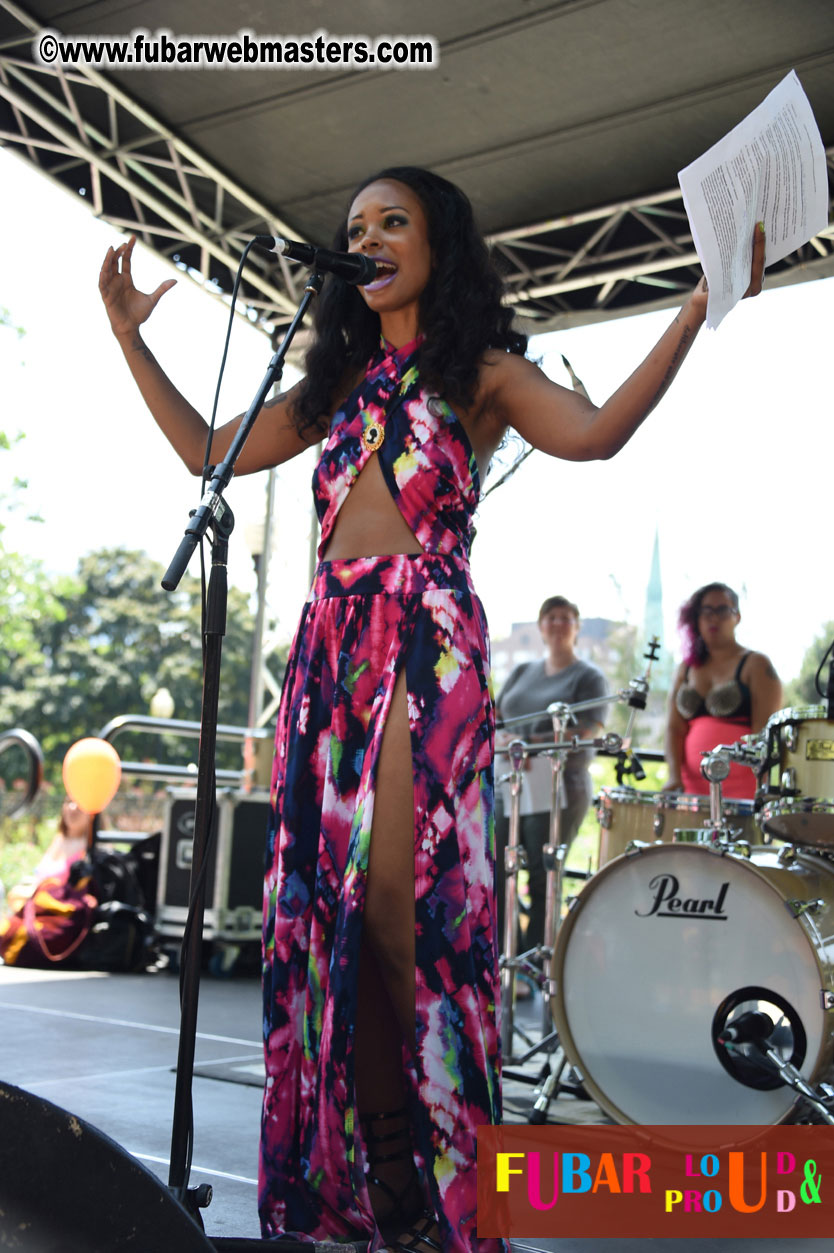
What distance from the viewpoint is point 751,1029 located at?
258 centimetres

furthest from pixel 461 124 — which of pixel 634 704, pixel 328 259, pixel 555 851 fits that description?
pixel 328 259

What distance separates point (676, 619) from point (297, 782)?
2.89m

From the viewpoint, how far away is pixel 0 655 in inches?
1240

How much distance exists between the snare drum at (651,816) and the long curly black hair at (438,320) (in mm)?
1702

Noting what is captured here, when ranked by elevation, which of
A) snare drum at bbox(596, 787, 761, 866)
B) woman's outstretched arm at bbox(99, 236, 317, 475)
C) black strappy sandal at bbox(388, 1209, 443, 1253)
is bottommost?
black strappy sandal at bbox(388, 1209, 443, 1253)

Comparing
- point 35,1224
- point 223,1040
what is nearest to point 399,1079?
point 35,1224

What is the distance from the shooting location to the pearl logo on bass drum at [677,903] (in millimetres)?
2748

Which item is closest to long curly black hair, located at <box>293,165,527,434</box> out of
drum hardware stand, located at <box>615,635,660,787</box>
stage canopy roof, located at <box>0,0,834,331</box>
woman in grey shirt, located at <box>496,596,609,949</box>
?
drum hardware stand, located at <box>615,635,660,787</box>

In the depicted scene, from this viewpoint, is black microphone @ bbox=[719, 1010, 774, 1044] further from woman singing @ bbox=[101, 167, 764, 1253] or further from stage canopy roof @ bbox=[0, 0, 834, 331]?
stage canopy roof @ bbox=[0, 0, 834, 331]

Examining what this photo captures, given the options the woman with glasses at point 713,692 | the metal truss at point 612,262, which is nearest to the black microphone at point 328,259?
the woman with glasses at point 713,692

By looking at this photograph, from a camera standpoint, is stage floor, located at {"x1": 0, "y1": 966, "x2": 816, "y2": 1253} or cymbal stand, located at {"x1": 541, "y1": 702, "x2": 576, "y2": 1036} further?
cymbal stand, located at {"x1": 541, "y1": 702, "x2": 576, "y2": 1036}

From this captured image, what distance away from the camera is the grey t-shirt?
4.79 m

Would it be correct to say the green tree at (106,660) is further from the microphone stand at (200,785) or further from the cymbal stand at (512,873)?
the microphone stand at (200,785)

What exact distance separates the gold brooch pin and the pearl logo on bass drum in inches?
61.2
